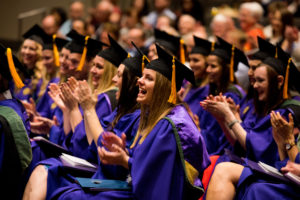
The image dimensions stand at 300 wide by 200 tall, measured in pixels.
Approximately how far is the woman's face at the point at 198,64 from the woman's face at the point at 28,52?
2160 mm

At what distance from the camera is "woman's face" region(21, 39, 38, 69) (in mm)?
5676

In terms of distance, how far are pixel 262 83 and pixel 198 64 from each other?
4.15 feet

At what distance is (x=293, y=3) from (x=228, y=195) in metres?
5.67

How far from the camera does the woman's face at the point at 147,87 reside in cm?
300

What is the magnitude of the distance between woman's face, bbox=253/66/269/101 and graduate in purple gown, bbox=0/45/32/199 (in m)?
2.03

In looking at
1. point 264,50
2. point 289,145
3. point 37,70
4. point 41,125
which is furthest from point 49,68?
point 289,145

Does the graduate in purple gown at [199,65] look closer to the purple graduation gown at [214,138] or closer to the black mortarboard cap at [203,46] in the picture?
the black mortarboard cap at [203,46]

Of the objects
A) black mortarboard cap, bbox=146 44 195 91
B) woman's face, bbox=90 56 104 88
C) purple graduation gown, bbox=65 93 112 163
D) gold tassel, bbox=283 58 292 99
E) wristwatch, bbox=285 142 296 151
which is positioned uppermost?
black mortarboard cap, bbox=146 44 195 91

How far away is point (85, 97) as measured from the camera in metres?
3.45

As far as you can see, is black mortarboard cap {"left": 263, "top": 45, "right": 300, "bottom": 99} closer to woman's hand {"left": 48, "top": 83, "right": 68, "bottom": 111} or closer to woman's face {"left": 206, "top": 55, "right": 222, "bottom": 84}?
woman's face {"left": 206, "top": 55, "right": 222, "bottom": 84}

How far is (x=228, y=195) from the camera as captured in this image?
10.2ft

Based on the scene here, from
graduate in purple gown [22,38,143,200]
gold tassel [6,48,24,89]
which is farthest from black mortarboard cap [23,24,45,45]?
gold tassel [6,48,24,89]

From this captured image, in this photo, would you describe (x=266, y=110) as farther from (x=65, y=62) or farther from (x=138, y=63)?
(x=65, y=62)

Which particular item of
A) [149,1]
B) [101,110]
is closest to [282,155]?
[101,110]
